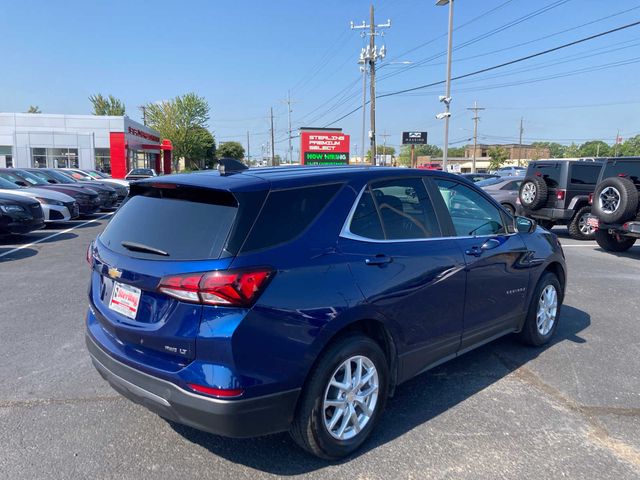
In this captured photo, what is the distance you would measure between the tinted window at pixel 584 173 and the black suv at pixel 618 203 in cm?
186

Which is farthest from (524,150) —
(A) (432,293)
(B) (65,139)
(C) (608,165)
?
(A) (432,293)

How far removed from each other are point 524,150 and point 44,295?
141 metres

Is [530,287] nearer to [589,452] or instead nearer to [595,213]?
[589,452]

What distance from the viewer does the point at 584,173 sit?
1214 centimetres

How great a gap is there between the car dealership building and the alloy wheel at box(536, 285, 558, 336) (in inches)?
1547

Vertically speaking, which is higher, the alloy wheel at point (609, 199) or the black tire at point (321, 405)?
the alloy wheel at point (609, 199)

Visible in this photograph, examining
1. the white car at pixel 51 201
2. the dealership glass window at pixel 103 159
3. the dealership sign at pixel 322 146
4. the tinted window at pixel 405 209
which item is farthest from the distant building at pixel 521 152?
the tinted window at pixel 405 209

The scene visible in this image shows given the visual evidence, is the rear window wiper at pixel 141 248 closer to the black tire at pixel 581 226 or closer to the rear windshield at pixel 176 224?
the rear windshield at pixel 176 224

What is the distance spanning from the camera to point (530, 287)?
14.8ft

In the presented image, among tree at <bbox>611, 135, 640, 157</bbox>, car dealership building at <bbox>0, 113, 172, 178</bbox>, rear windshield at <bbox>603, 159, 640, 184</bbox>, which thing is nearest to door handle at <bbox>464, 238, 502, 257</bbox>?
rear windshield at <bbox>603, 159, 640, 184</bbox>

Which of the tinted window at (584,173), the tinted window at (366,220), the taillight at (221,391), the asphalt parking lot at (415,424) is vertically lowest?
the asphalt parking lot at (415,424)

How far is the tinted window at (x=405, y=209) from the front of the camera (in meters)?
3.35

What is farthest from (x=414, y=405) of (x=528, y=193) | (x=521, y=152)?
(x=521, y=152)

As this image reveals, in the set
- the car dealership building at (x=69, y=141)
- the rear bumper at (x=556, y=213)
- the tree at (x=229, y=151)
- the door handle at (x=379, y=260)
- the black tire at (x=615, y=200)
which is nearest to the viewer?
the door handle at (x=379, y=260)
